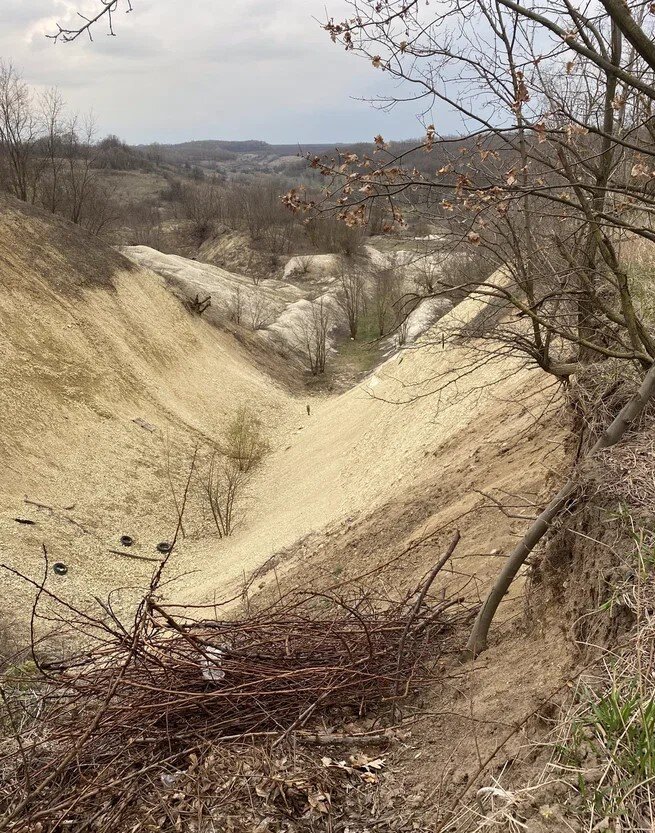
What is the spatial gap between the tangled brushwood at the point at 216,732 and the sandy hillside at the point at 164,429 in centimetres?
321

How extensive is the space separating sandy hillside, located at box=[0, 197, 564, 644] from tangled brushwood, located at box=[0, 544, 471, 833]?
3.21 meters

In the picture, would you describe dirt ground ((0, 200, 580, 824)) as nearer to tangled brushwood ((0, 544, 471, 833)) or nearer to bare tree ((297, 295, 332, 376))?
tangled brushwood ((0, 544, 471, 833))

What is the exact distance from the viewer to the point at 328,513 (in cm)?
1184

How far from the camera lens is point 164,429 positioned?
60.3 feet

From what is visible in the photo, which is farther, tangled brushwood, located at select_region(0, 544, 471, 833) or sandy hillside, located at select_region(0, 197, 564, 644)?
sandy hillside, located at select_region(0, 197, 564, 644)

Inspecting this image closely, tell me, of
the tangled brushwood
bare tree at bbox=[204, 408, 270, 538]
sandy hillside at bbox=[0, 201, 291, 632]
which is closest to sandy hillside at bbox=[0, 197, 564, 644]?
sandy hillside at bbox=[0, 201, 291, 632]

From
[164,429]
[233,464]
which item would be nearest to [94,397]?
[164,429]

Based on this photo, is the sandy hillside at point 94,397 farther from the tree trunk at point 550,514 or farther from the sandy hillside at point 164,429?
the tree trunk at point 550,514

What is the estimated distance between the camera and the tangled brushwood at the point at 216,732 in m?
2.92

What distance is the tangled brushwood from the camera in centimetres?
292

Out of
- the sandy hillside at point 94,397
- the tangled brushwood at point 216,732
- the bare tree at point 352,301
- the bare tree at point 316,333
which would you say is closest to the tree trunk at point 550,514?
the tangled brushwood at point 216,732

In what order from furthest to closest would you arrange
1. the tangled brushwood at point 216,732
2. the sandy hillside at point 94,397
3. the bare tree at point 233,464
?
the bare tree at point 233,464 → the sandy hillside at point 94,397 → the tangled brushwood at point 216,732

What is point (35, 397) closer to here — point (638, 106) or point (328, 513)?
point (328, 513)

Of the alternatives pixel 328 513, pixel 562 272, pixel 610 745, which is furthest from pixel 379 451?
pixel 610 745
